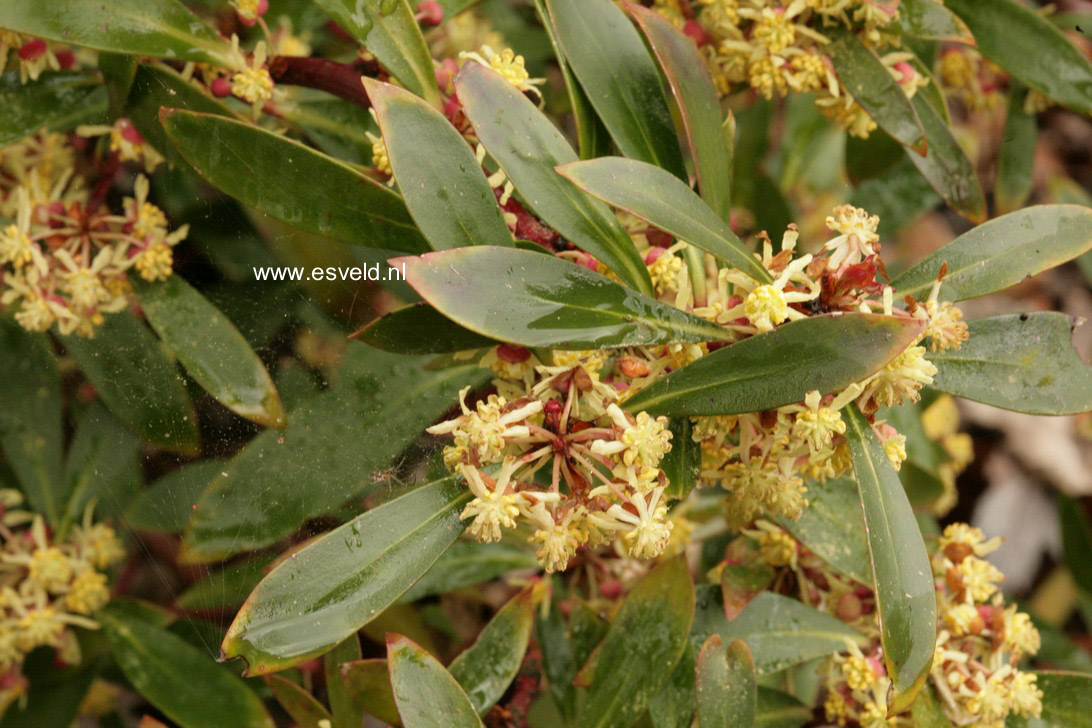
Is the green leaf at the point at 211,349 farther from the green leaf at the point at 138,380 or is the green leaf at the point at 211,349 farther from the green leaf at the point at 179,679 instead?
the green leaf at the point at 179,679

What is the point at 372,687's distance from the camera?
1223 millimetres

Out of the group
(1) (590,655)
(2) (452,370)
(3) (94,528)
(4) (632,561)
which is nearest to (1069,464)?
(4) (632,561)

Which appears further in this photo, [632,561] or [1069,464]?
[1069,464]

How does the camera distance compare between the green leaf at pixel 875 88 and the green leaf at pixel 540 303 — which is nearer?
the green leaf at pixel 540 303

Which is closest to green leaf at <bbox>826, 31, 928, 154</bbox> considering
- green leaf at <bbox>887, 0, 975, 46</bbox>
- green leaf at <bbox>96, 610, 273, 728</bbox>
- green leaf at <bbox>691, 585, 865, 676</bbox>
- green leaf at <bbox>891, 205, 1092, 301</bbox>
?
green leaf at <bbox>887, 0, 975, 46</bbox>

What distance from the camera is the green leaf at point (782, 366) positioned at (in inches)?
34.4

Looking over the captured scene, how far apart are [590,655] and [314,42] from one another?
1.22 metres

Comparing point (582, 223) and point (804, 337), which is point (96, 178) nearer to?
point (582, 223)

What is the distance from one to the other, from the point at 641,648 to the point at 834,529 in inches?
12.1

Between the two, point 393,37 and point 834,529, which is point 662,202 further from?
point 834,529

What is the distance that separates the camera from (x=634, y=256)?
1053 millimetres

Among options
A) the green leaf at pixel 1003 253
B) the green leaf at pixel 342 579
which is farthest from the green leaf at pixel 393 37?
the green leaf at pixel 1003 253

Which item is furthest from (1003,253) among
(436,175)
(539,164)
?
(436,175)

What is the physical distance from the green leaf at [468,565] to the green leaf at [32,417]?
0.65m
